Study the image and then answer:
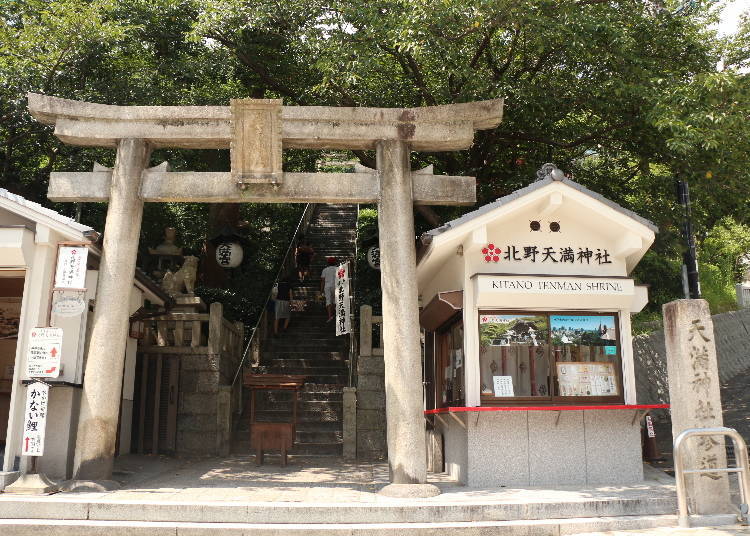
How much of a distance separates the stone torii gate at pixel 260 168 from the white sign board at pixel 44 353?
886 mm

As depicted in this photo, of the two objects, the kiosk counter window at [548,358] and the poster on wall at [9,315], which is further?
the poster on wall at [9,315]

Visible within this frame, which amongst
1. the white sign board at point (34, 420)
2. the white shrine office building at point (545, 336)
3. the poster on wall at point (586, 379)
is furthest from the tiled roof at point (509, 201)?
the white sign board at point (34, 420)

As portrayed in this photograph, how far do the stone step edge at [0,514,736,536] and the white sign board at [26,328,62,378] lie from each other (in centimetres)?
216

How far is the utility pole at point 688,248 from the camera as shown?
12750 mm

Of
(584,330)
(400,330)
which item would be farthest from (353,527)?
(584,330)

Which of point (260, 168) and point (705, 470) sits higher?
point (260, 168)

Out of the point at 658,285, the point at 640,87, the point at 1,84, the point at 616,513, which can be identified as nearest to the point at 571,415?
the point at 616,513

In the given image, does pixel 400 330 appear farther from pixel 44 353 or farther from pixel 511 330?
pixel 44 353

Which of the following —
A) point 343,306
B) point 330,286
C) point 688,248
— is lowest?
point 343,306

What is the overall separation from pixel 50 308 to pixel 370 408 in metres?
7.32

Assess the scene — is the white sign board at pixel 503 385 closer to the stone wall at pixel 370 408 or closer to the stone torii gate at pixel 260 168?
the stone torii gate at pixel 260 168

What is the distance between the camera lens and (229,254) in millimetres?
19516

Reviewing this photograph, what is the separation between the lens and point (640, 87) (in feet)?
39.5

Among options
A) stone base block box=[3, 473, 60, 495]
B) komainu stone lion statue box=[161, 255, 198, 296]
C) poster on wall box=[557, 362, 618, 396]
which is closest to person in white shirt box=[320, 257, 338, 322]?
komainu stone lion statue box=[161, 255, 198, 296]
